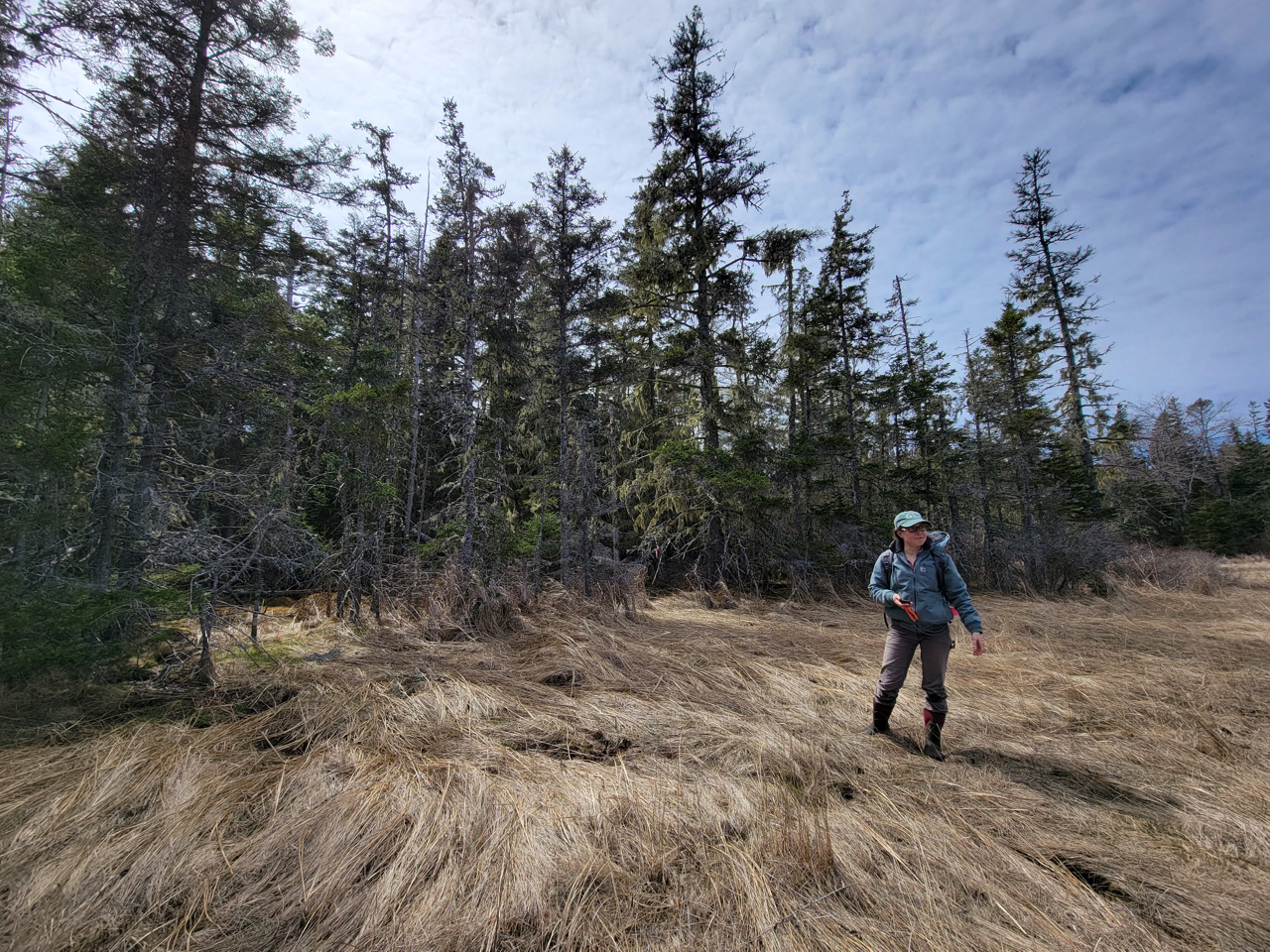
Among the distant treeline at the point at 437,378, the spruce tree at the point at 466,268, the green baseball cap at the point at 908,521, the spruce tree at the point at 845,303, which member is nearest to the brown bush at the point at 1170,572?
the distant treeline at the point at 437,378

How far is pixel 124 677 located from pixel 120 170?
5.17 metres

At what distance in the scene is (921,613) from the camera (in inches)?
144

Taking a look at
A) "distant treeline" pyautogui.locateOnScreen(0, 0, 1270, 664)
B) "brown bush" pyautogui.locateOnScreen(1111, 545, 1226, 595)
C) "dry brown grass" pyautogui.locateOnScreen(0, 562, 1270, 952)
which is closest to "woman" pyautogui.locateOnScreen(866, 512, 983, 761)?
"dry brown grass" pyautogui.locateOnScreen(0, 562, 1270, 952)

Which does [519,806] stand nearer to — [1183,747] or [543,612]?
[1183,747]

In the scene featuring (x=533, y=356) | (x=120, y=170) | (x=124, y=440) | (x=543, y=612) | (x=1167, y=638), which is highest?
(x=533, y=356)

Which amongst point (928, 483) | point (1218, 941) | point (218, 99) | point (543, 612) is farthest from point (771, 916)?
point (928, 483)

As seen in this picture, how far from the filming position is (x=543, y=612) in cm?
831

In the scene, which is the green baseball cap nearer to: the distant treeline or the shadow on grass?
the shadow on grass

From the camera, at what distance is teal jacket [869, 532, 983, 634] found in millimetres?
3641

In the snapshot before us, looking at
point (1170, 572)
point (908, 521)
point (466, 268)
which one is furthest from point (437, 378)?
point (1170, 572)

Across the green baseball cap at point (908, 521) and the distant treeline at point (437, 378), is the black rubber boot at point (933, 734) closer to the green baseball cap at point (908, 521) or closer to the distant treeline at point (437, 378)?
the green baseball cap at point (908, 521)

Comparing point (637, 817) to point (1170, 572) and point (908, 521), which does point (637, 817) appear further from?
point (1170, 572)

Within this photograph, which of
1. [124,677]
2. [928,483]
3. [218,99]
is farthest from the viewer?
[928,483]

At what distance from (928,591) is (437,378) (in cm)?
1000
